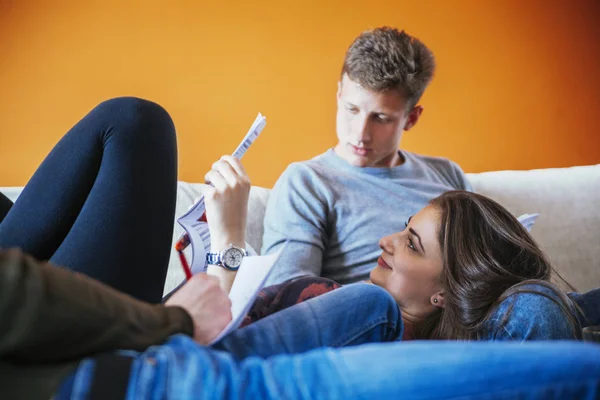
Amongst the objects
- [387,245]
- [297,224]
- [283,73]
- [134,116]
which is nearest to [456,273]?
[387,245]

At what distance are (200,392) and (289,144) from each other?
183cm

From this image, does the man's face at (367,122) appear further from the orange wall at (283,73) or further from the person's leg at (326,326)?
the person's leg at (326,326)

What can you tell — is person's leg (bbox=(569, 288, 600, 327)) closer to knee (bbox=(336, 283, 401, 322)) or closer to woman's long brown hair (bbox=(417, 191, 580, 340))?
woman's long brown hair (bbox=(417, 191, 580, 340))

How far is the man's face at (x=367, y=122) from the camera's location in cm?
167

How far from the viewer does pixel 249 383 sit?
510 mm

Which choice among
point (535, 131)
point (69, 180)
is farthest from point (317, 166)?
point (535, 131)

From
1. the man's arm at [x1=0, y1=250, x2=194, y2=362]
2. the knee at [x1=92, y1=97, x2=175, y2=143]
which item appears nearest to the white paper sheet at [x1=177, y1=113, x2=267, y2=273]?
the knee at [x1=92, y1=97, x2=175, y2=143]

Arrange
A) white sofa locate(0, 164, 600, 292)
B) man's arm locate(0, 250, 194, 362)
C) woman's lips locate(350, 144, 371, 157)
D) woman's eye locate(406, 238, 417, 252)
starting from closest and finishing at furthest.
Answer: man's arm locate(0, 250, 194, 362) → woman's eye locate(406, 238, 417, 252) → woman's lips locate(350, 144, 371, 157) → white sofa locate(0, 164, 600, 292)

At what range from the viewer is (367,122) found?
5.50 feet

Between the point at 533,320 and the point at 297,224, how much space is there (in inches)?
26.7

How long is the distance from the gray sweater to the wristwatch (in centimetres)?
40

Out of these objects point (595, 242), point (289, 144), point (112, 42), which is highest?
point (112, 42)

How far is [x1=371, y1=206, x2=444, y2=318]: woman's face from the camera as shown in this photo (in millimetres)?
1261

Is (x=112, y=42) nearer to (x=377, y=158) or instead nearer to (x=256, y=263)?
(x=377, y=158)
